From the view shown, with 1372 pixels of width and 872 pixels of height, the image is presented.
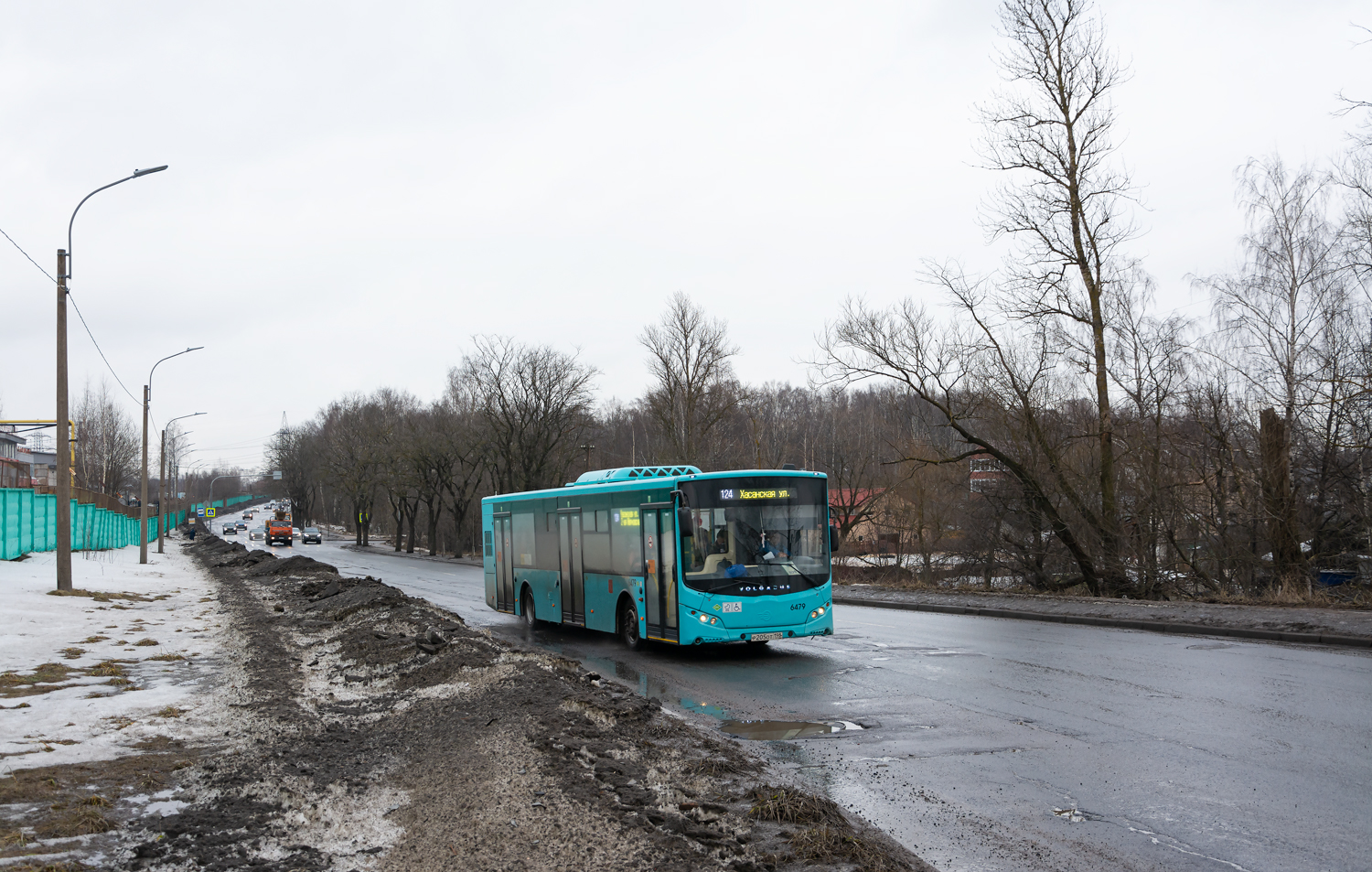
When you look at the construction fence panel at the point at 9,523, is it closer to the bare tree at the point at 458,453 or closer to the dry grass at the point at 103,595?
the dry grass at the point at 103,595

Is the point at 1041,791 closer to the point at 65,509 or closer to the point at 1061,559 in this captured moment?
the point at 65,509

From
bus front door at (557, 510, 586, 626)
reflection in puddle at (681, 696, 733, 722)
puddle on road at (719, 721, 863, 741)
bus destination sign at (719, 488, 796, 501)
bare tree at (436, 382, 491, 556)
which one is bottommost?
reflection in puddle at (681, 696, 733, 722)

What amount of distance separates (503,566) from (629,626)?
6.87m

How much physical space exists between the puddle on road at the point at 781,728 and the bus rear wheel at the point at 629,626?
6.12 meters

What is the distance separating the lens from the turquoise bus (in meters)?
14.4

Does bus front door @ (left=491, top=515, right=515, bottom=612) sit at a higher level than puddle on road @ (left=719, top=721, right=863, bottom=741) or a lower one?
higher

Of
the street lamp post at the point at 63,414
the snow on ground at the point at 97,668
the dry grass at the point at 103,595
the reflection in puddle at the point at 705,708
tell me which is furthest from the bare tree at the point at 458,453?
the reflection in puddle at the point at 705,708

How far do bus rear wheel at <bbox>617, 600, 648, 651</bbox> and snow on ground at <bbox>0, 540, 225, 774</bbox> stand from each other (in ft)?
20.3

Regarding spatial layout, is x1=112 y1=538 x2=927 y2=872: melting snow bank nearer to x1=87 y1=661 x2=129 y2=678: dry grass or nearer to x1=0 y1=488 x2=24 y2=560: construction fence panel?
x1=87 y1=661 x2=129 y2=678: dry grass

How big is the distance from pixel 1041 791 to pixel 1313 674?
6.61 meters

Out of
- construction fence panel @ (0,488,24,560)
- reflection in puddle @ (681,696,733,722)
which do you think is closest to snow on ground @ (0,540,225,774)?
construction fence panel @ (0,488,24,560)

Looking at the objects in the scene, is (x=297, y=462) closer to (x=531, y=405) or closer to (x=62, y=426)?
(x=531, y=405)

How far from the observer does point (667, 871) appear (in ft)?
16.0

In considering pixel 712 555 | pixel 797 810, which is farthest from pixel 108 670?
pixel 797 810
